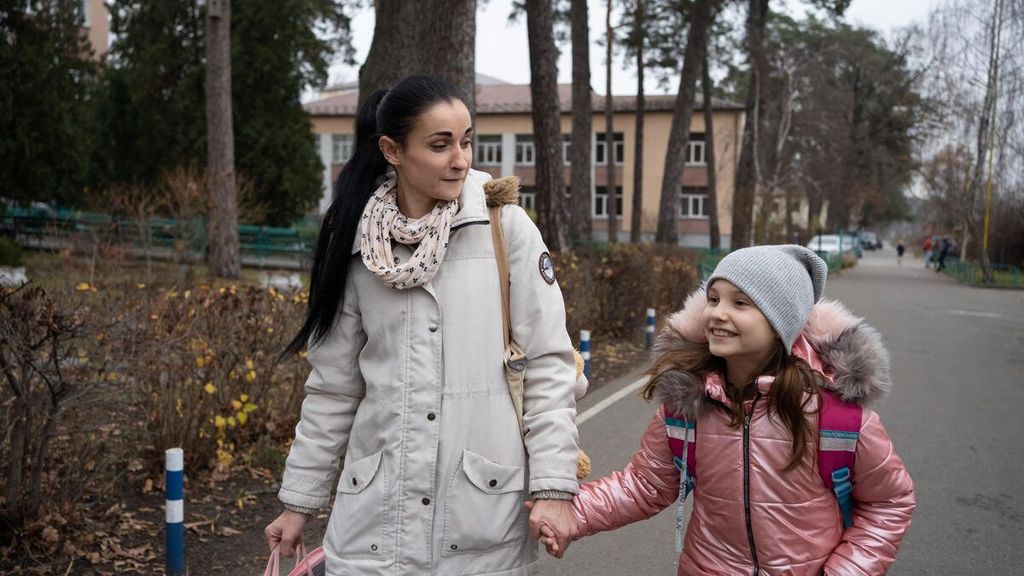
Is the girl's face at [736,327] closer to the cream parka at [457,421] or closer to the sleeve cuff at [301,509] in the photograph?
the cream parka at [457,421]

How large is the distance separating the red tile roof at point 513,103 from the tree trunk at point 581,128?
31.5 meters

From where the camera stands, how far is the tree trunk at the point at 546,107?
15.7 meters

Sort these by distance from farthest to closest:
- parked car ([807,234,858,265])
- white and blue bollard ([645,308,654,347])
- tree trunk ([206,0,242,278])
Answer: parked car ([807,234,858,265]), tree trunk ([206,0,242,278]), white and blue bollard ([645,308,654,347])

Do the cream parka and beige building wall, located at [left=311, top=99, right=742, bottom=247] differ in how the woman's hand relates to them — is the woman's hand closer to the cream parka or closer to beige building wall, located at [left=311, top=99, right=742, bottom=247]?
the cream parka

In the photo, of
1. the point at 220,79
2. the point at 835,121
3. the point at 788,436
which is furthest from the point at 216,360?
the point at 835,121

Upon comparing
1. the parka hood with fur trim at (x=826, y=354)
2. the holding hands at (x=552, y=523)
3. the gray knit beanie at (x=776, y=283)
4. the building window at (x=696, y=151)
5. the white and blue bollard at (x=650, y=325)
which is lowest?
the white and blue bollard at (x=650, y=325)

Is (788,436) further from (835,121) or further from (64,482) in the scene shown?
(835,121)

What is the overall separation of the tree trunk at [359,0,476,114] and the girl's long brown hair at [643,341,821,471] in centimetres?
597

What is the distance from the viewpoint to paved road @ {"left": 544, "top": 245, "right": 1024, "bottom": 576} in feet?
16.9

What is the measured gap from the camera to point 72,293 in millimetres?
5641

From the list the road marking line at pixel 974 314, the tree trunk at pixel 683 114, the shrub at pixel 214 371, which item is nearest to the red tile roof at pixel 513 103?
the tree trunk at pixel 683 114

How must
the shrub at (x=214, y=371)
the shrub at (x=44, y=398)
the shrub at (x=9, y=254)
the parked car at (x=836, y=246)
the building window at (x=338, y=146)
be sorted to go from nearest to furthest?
1. the shrub at (x=44, y=398)
2. the shrub at (x=214, y=371)
3. the shrub at (x=9, y=254)
4. the parked car at (x=836, y=246)
5. the building window at (x=338, y=146)

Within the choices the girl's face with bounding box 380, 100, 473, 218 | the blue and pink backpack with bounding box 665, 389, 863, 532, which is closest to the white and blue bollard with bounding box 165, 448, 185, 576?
the girl's face with bounding box 380, 100, 473, 218

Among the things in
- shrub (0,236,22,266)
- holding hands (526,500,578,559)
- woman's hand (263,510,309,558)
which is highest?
holding hands (526,500,578,559)
